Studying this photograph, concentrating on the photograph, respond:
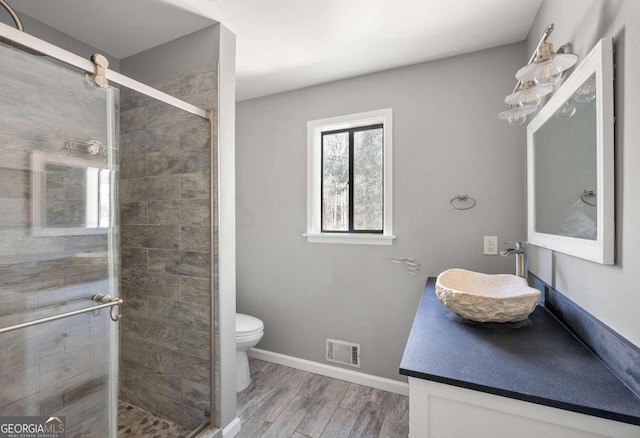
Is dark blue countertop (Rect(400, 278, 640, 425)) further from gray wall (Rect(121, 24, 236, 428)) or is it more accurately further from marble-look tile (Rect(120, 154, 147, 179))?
marble-look tile (Rect(120, 154, 147, 179))

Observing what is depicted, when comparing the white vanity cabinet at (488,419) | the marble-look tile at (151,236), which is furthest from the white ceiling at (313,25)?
the white vanity cabinet at (488,419)

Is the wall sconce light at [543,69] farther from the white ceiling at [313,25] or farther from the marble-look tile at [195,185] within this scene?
the marble-look tile at [195,185]

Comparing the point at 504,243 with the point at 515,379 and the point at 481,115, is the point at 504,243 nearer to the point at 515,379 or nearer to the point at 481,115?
the point at 481,115

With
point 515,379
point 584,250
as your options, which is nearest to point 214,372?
point 515,379

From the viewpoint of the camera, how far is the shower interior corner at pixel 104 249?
130cm

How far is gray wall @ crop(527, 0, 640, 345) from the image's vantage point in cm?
75

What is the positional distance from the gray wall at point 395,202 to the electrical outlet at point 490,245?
4cm

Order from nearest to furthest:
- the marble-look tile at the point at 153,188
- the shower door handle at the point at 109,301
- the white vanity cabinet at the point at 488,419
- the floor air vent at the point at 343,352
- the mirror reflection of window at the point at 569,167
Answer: the white vanity cabinet at the point at 488,419 → the mirror reflection of window at the point at 569,167 → the shower door handle at the point at 109,301 → the marble-look tile at the point at 153,188 → the floor air vent at the point at 343,352

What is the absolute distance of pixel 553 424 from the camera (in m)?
0.70

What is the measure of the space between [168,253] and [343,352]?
4.88 ft

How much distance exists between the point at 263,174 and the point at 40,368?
Answer: 1.83m

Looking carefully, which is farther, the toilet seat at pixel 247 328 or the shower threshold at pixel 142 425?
the toilet seat at pixel 247 328

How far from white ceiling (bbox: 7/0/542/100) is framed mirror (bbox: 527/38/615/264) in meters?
0.66

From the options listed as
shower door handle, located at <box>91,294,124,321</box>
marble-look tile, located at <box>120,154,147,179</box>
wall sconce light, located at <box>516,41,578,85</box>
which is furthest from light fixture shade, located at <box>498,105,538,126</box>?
shower door handle, located at <box>91,294,124,321</box>
